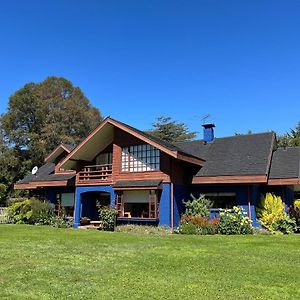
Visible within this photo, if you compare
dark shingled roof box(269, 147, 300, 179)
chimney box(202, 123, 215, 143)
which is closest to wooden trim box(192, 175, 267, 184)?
dark shingled roof box(269, 147, 300, 179)

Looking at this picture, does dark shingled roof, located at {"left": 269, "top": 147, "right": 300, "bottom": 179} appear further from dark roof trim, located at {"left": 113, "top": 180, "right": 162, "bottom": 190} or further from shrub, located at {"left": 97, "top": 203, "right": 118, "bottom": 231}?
shrub, located at {"left": 97, "top": 203, "right": 118, "bottom": 231}

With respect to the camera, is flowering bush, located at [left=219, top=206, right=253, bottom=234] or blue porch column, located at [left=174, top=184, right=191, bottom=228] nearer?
flowering bush, located at [left=219, top=206, right=253, bottom=234]

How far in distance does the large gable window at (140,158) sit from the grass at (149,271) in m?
9.28

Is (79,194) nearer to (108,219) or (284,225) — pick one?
(108,219)

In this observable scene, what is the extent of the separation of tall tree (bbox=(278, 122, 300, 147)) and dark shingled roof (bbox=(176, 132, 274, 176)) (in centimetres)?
2240

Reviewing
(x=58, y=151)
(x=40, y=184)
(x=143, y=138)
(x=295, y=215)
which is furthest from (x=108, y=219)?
(x=295, y=215)

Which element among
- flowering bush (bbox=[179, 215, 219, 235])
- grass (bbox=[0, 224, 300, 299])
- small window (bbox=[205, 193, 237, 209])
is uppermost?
small window (bbox=[205, 193, 237, 209])

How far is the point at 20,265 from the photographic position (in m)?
9.04

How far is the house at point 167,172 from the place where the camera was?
799 inches

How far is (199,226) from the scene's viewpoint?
18250mm

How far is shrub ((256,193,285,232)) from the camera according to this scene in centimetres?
1881

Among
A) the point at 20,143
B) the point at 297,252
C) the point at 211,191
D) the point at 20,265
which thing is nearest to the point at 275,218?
the point at 211,191

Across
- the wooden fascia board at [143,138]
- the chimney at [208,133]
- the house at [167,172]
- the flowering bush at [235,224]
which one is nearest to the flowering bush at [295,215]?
the house at [167,172]

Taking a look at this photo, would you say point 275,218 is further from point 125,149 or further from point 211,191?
point 125,149
